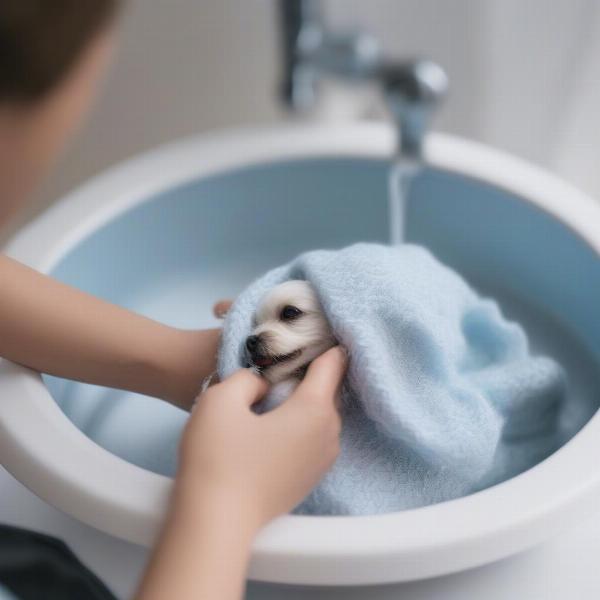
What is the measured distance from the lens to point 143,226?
2.66 ft

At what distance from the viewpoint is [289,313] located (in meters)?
0.56

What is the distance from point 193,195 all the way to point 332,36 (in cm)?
22

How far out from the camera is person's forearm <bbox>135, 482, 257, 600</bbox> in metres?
0.43

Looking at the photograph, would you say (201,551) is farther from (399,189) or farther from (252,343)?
(399,189)

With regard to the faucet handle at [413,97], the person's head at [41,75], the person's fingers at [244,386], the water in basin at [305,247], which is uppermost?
the person's head at [41,75]

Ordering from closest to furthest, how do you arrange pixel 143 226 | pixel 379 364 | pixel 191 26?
pixel 379 364 < pixel 143 226 < pixel 191 26

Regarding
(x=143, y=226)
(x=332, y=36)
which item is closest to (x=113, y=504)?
(x=143, y=226)

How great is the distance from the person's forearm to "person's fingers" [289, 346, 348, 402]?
0.08 m

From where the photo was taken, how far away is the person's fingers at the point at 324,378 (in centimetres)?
51

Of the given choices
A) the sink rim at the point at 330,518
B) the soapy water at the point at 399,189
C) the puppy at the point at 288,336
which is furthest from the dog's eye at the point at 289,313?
the soapy water at the point at 399,189

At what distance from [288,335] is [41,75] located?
222 millimetres

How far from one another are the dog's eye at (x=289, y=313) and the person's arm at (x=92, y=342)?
72 mm

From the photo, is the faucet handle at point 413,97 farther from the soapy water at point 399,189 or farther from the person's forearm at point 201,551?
the person's forearm at point 201,551

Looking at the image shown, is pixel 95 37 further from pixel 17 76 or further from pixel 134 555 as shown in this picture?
pixel 134 555
